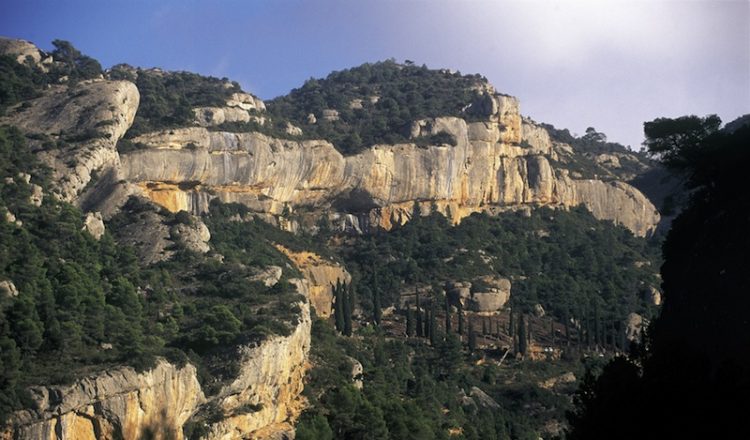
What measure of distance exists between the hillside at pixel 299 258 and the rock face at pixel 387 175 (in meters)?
0.24

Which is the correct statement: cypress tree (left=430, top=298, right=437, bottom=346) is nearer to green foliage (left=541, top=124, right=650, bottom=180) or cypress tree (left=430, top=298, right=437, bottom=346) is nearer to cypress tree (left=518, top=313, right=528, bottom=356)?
cypress tree (left=518, top=313, right=528, bottom=356)

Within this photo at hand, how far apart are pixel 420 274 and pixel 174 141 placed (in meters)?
27.2

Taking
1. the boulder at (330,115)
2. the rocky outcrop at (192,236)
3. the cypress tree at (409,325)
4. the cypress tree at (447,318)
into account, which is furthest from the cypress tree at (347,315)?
the boulder at (330,115)

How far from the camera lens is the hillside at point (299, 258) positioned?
5491cm

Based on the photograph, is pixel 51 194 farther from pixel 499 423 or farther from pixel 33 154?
pixel 499 423

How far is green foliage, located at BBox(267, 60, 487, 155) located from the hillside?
49 centimetres

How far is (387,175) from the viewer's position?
108 meters

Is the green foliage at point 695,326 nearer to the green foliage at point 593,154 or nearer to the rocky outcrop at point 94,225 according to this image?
the rocky outcrop at point 94,225

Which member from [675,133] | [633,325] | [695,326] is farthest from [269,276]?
[695,326]

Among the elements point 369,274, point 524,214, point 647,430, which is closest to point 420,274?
point 369,274

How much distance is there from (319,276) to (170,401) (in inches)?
1735

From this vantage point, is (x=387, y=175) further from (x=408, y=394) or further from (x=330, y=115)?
(x=408, y=394)

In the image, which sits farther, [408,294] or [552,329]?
[408,294]

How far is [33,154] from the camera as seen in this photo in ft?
251
